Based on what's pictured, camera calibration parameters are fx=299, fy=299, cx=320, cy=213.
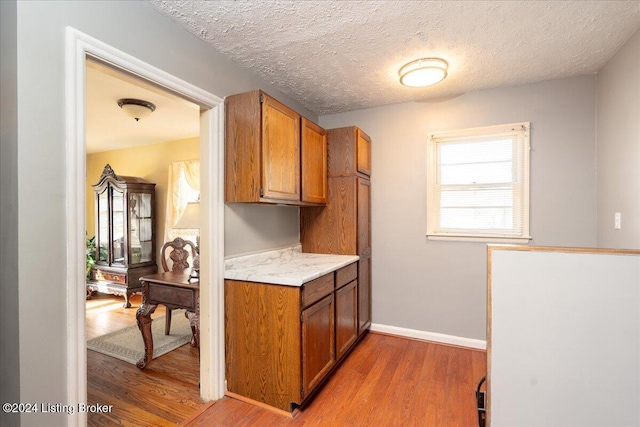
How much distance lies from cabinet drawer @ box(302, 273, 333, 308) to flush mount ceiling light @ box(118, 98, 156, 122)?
2593 millimetres

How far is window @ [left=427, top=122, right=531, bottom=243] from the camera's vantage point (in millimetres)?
2750

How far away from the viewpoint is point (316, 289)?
2107mm

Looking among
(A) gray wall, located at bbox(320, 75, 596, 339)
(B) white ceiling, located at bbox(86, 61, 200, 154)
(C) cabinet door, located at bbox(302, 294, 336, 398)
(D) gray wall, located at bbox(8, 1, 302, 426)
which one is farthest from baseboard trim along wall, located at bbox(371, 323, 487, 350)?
(B) white ceiling, located at bbox(86, 61, 200, 154)

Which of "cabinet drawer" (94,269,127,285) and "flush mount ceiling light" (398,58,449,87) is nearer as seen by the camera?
"flush mount ceiling light" (398,58,449,87)

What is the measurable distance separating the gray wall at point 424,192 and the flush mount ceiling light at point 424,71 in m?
0.69

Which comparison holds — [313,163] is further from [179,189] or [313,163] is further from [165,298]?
[179,189]

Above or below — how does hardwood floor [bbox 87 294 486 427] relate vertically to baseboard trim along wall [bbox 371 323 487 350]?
below

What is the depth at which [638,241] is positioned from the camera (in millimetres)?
1869

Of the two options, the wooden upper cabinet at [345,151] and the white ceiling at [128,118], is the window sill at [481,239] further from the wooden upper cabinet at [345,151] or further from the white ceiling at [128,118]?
the white ceiling at [128,118]

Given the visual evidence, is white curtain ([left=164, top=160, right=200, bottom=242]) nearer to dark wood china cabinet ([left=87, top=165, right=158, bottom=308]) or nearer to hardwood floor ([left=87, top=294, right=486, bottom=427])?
dark wood china cabinet ([left=87, top=165, right=158, bottom=308])

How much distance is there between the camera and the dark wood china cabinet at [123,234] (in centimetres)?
445

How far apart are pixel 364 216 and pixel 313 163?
83 cm

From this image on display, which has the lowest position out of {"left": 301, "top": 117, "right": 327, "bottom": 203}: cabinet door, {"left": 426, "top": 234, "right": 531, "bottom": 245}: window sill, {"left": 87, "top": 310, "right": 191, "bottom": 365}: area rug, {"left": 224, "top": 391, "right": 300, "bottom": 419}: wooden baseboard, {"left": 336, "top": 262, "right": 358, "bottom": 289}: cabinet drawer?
{"left": 87, "top": 310, "right": 191, "bottom": 365}: area rug

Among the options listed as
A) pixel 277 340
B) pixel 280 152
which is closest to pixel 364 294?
pixel 277 340
